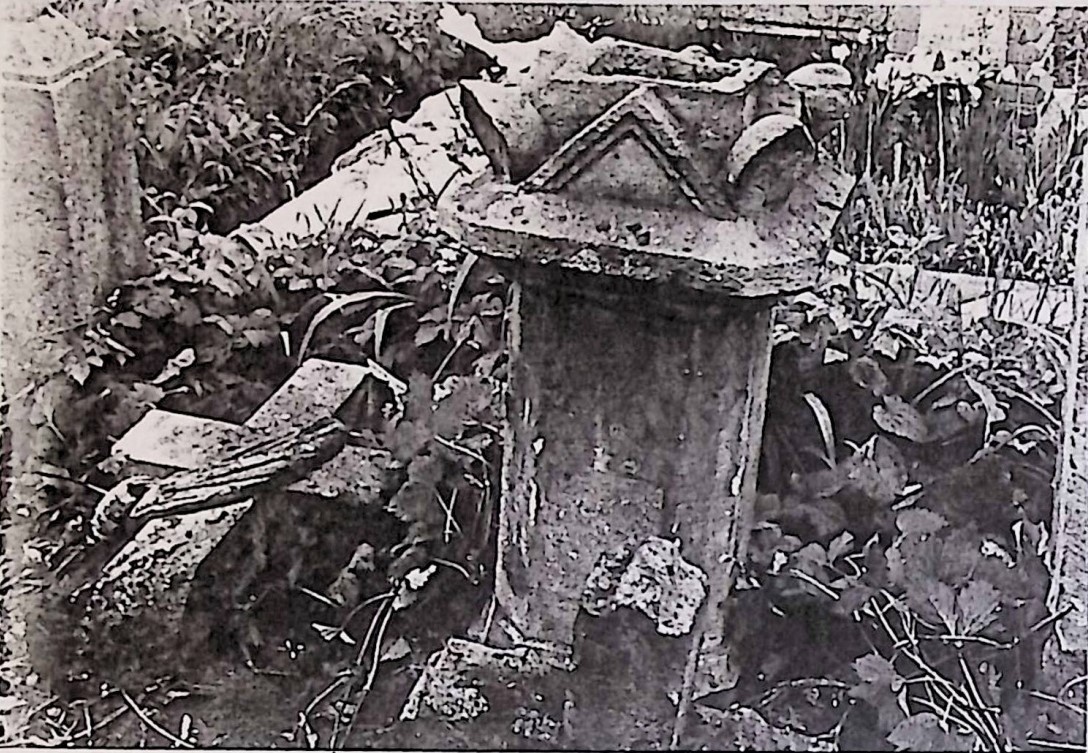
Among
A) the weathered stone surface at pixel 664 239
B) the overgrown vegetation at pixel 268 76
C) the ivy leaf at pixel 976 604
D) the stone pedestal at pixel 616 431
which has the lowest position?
the ivy leaf at pixel 976 604

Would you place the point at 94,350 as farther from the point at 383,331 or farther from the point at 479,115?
the point at 479,115

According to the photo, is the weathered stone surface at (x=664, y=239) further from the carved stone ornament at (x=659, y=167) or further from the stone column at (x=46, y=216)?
the stone column at (x=46, y=216)

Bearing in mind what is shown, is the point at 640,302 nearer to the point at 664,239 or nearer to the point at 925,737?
the point at 664,239

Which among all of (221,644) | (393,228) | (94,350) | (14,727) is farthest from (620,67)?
(14,727)

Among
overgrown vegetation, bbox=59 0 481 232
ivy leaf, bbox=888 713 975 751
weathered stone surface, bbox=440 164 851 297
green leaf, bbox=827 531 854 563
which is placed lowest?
ivy leaf, bbox=888 713 975 751

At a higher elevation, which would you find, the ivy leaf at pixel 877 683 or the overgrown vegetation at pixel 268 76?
the overgrown vegetation at pixel 268 76

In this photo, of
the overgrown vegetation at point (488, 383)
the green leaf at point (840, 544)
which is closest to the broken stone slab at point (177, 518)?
the overgrown vegetation at point (488, 383)

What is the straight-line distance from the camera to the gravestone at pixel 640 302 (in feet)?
4.38

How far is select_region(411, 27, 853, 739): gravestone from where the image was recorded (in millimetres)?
1336

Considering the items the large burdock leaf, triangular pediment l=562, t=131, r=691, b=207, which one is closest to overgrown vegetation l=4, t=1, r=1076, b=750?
the large burdock leaf

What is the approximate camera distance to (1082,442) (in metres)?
1.39

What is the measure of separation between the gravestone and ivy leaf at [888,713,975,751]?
18 cm

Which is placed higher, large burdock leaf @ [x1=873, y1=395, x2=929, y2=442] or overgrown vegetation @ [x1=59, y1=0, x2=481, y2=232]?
overgrown vegetation @ [x1=59, y1=0, x2=481, y2=232]

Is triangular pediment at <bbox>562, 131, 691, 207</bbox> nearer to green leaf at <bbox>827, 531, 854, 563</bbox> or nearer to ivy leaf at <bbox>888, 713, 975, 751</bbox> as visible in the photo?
green leaf at <bbox>827, 531, 854, 563</bbox>
